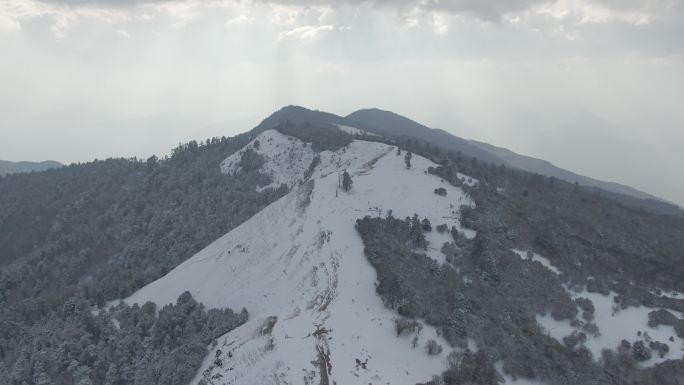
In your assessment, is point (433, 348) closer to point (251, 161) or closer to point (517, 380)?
point (517, 380)

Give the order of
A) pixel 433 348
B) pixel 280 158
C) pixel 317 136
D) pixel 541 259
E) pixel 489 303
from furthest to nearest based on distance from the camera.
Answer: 1. pixel 317 136
2. pixel 280 158
3. pixel 541 259
4. pixel 489 303
5. pixel 433 348

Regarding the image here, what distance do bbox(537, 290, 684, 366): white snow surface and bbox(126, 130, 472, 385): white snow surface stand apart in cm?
1329

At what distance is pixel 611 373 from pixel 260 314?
30362 mm

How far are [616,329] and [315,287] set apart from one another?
27505 millimetres

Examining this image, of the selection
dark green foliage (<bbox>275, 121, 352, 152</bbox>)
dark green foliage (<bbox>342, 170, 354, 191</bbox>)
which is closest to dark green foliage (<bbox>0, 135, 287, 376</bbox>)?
dark green foliage (<bbox>275, 121, 352, 152</bbox>)

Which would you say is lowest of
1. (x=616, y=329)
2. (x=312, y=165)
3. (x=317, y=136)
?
(x=616, y=329)

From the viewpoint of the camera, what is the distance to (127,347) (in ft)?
156

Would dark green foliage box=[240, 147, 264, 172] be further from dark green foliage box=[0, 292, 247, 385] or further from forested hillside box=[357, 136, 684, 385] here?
dark green foliage box=[0, 292, 247, 385]

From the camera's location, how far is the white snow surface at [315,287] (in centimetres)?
3431

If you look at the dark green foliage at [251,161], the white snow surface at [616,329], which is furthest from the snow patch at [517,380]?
the dark green foliage at [251,161]

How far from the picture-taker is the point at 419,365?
1363 inches

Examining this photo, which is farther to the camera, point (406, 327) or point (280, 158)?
point (280, 158)

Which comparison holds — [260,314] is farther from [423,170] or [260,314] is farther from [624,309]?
[423,170]

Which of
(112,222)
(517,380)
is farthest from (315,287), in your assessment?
(112,222)
